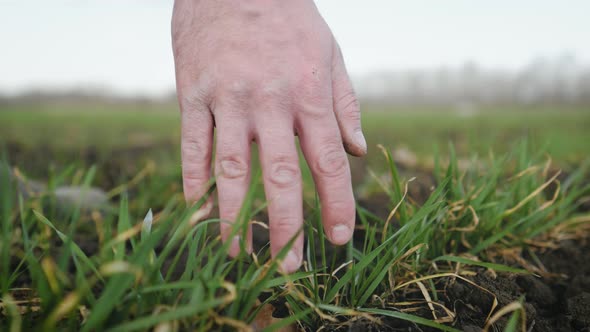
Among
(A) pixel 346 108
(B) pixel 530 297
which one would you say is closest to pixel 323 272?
(A) pixel 346 108

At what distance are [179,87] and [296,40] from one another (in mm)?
369

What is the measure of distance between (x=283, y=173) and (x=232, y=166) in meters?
0.14

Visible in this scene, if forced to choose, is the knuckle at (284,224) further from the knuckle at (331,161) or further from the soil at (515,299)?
the soil at (515,299)

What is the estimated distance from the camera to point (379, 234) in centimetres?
157

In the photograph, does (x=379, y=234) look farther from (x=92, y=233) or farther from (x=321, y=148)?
(x=92, y=233)

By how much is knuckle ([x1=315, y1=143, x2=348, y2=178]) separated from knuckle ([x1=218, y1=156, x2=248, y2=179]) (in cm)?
19

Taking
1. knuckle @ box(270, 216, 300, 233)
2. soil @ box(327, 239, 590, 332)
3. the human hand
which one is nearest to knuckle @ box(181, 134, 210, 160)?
the human hand

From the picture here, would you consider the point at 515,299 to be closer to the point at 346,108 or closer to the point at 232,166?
the point at 346,108

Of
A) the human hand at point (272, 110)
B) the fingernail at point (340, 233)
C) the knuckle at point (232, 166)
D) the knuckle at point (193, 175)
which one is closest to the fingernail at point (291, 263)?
the human hand at point (272, 110)

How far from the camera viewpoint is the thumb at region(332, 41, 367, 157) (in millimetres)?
1197

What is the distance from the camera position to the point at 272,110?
3.55 ft

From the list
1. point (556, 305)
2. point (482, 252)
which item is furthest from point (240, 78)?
point (556, 305)

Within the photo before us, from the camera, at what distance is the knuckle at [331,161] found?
1.10 metres

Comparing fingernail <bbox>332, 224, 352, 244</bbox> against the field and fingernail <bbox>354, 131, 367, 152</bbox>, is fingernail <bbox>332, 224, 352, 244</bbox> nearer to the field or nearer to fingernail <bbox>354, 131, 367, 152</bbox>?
the field
